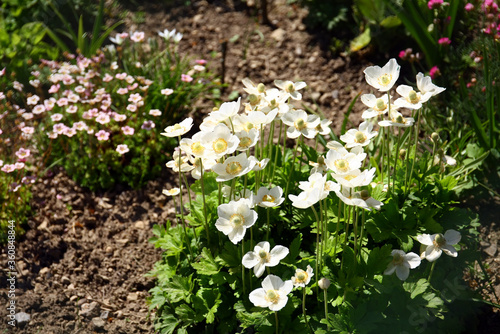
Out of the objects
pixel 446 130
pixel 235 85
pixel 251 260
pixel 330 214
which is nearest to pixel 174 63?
pixel 235 85

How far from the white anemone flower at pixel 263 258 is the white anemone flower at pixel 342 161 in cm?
28

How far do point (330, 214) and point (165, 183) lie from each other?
1334 mm

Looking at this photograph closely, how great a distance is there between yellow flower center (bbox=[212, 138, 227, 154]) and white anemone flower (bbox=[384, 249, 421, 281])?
2.05 feet

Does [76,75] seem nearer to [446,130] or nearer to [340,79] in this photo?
[340,79]

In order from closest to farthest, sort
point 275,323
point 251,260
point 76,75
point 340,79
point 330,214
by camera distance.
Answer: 1. point 251,260
2. point 275,323
3. point 330,214
4. point 76,75
5. point 340,79

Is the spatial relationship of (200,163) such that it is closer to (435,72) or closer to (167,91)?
(167,91)

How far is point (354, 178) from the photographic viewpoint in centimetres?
152

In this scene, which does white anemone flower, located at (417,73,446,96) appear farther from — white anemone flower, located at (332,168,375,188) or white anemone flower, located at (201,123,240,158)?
white anemone flower, located at (201,123,240,158)

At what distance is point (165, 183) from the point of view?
3.01 meters

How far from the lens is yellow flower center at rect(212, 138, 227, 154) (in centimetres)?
161

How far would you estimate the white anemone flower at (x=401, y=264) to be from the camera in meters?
1.66

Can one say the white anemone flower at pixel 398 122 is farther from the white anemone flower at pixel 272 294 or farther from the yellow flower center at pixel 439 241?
the white anemone flower at pixel 272 294

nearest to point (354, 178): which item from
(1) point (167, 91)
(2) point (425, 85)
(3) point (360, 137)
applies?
(3) point (360, 137)

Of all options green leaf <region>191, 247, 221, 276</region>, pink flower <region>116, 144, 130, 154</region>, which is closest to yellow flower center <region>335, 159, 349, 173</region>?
green leaf <region>191, 247, 221, 276</region>
